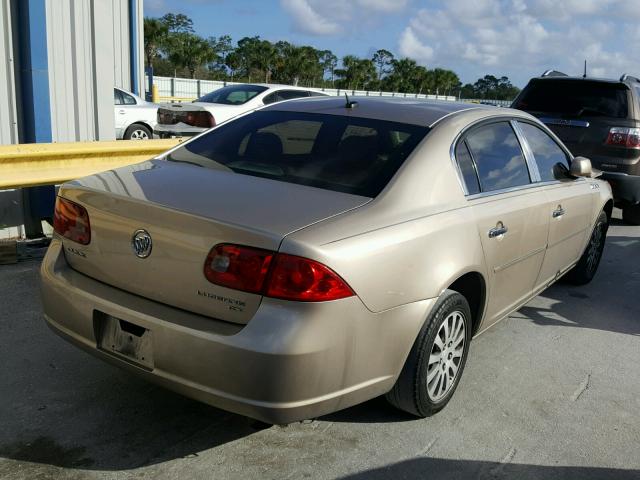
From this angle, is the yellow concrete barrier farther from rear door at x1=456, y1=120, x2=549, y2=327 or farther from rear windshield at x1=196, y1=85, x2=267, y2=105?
rear windshield at x1=196, y1=85, x2=267, y2=105

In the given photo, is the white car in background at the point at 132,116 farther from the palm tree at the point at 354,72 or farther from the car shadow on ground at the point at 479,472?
the palm tree at the point at 354,72

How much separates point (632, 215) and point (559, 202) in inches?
202

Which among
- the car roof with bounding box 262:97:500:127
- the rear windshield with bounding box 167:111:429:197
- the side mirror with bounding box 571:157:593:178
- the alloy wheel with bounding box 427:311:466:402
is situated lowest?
the alloy wheel with bounding box 427:311:466:402

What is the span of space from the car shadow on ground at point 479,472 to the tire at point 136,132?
12451mm

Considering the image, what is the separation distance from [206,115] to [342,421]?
979 centimetres

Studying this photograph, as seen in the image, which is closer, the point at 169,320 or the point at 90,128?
the point at 169,320

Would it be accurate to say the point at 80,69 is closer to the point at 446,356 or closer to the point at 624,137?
the point at 446,356

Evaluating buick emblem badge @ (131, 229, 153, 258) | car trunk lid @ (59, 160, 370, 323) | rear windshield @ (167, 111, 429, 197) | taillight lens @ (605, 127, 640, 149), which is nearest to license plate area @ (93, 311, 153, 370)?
car trunk lid @ (59, 160, 370, 323)

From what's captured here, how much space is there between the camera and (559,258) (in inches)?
191

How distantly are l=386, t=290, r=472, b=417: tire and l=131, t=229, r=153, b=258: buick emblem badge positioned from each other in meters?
1.30

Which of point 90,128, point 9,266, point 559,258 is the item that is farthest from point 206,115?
point 559,258

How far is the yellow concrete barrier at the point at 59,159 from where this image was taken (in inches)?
218

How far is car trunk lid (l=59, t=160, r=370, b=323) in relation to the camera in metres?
2.66

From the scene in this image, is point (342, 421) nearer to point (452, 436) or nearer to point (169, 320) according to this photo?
point (452, 436)
